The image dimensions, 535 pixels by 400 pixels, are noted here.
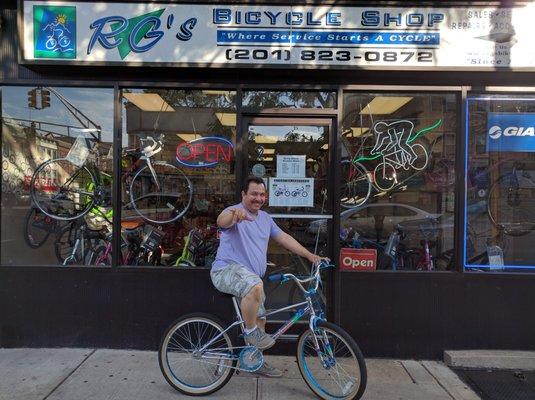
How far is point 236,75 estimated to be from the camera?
5.17 m

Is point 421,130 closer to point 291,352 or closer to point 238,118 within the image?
point 238,118

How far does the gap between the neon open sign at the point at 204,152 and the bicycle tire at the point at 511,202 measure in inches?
110

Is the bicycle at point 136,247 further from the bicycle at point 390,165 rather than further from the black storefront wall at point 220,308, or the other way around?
the bicycle at point 390,165

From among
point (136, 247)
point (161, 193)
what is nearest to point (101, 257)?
point (136, 247)

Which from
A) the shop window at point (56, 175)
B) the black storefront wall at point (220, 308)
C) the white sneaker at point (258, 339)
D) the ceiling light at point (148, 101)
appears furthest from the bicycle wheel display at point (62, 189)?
the white sneaker at point (258, 339)

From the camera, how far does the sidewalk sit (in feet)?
13.7

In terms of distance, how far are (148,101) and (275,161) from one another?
4.84 feet

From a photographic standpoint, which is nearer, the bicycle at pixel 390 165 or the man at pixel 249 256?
the man at pixel 249 256

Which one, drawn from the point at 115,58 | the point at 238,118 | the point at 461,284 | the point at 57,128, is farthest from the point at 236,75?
the point at 461,284

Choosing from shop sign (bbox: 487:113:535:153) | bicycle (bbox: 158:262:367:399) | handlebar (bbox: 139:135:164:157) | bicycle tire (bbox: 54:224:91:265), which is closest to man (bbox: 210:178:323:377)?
bicycle (bbox: 158:262:367:399)

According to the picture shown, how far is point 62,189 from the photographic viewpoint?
538cm

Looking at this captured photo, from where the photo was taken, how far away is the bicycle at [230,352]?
393 cm

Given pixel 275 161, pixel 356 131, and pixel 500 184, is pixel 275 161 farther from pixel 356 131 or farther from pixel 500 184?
pixel 500 184

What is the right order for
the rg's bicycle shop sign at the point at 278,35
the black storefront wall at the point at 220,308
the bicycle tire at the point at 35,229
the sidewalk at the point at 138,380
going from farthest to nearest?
the bicycle tire at the point at 35,229, the black storefront wall at the point at 220,308, the rg's bicycle shop sign at the point at 278,35, the sidewalk at the point at 138,380
